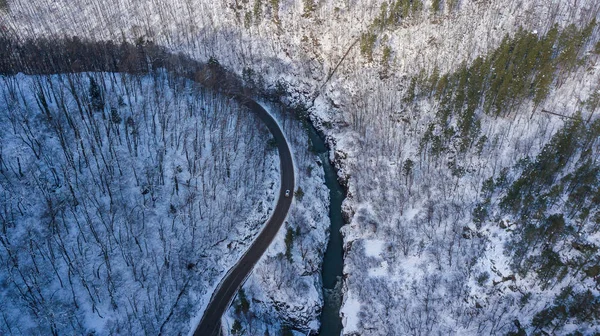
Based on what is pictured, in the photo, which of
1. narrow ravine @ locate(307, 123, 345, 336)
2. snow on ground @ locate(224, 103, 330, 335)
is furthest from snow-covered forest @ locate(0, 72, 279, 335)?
narrow ravine @ locate(307, 123, 345, 336)

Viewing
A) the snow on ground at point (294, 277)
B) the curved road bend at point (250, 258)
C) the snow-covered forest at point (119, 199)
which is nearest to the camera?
the snow-covered forest at point (119, 199)

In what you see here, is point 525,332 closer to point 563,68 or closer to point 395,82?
point 563,68

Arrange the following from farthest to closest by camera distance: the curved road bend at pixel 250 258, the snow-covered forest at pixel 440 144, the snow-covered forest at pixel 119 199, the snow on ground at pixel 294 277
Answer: the snow on ground at pixel 294 277 → the curved road bend at pixel 250 258 → the snow-covered forest at pixel 440 144 → the snow-covered forest at pixel 119 199

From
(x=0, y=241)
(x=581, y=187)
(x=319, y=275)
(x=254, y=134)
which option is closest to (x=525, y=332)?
(x=581, y=187)

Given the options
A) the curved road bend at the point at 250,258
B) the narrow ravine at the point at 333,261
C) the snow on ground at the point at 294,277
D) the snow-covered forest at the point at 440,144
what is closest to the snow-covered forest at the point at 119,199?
the curved road bend at the point at 250,258

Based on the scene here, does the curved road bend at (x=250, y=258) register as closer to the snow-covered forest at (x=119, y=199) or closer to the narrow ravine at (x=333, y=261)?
the snow-covered forest at (x=119, y=199)

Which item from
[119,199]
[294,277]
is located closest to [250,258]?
[294,277]

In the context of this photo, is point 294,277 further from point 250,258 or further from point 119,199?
point 119,199
